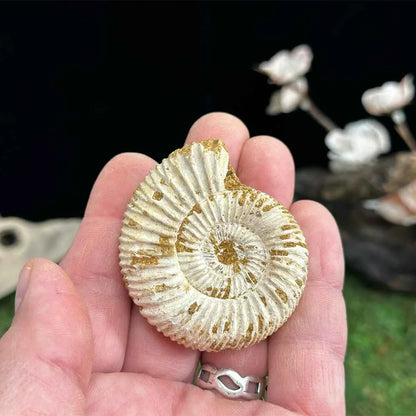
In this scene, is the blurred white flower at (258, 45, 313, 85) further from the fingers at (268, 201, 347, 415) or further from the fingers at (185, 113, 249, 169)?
the fingers at (268, 201, 347, 415)

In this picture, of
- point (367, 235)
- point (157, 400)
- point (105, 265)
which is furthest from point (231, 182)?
point (367, 235)

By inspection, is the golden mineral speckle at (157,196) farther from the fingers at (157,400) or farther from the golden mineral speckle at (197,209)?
the fingers at (157,400)

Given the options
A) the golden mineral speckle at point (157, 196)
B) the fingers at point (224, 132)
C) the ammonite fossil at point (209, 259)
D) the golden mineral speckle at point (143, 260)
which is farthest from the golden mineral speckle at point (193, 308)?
the fingers at point (224, 132)

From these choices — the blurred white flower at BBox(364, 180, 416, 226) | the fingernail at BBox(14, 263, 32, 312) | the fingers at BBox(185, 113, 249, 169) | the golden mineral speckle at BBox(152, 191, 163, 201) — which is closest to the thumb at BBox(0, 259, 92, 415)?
the fingernail at BBox(14, 263, 32, 312)

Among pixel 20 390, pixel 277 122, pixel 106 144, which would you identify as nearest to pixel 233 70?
pixel 277 122

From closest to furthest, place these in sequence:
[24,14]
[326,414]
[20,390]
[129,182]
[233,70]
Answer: [20,390], [326,414], [129,182], [24,14], [233,70]

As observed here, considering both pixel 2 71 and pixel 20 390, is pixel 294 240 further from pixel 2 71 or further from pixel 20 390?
pixel 2 71
